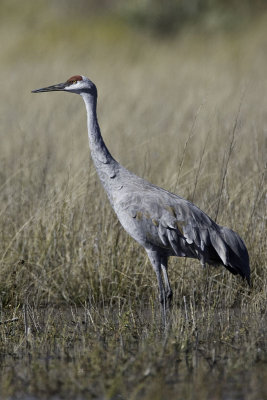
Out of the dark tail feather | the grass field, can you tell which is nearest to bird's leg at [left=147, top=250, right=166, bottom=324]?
the grass field

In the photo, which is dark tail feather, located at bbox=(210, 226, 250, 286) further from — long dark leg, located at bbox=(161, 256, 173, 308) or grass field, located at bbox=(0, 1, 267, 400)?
long dark leg, located at bbox=(161, 256, 173, 308)

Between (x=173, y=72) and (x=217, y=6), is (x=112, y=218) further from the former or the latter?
(x=217, y=6)

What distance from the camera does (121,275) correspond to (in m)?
5.48

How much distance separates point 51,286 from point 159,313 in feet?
3.04

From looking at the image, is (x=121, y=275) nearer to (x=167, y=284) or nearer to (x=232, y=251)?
(x=167, y=284)

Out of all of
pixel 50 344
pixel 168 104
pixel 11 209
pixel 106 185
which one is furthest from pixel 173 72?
pixel 50 344

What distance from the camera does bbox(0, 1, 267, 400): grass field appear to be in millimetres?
3863

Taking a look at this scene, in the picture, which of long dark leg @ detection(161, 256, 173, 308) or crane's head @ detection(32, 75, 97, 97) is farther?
crane's head @ detection(32, 75, 97, 97)

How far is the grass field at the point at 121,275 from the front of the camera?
3.86 metres

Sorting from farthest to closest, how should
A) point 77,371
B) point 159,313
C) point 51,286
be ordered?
point 51,286, point 159,313, point 77,371

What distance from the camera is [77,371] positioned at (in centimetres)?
391

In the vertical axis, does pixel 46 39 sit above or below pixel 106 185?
above

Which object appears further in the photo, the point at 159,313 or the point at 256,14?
the point at 256,14

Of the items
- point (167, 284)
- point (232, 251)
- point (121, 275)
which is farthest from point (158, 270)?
point (121, 275)
